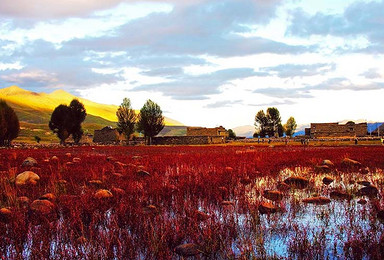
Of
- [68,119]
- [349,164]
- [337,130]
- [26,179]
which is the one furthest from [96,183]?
[337,130]

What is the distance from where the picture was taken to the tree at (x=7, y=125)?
46.5 metres

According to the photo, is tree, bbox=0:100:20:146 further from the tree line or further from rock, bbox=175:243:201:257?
the tree line

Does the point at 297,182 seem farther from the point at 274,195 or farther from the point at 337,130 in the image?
the point at 337,130

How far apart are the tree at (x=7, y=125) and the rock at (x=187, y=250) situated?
1994 inches

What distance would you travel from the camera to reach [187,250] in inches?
148

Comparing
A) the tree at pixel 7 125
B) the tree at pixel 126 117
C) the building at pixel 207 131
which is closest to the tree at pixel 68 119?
the tree at pixel 126 117

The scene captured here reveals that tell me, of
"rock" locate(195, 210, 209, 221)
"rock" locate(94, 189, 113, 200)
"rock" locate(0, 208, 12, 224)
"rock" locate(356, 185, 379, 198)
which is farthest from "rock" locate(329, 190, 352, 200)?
"rock" locate(0, 208, 12, 224)

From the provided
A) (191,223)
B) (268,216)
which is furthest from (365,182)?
(191,223)

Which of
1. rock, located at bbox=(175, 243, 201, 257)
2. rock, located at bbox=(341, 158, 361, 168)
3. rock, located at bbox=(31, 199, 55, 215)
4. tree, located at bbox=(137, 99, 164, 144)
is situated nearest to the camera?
rock, located at bbox=(175, 243, 201, 257)

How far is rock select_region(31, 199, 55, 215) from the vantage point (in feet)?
18.3

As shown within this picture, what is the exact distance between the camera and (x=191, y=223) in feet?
15.7

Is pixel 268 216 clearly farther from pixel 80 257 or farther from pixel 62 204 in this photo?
pixel 62 204

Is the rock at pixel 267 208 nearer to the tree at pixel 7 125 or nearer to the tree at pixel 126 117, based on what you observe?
the tree at pixel 7 125

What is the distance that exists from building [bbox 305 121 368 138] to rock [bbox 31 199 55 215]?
254 feet
